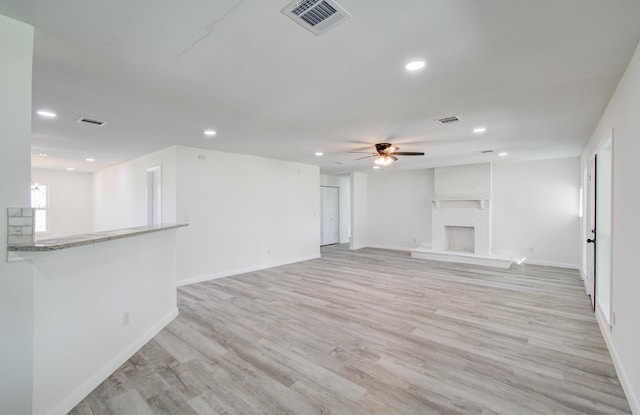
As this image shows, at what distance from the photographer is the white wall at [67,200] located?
8.71 m

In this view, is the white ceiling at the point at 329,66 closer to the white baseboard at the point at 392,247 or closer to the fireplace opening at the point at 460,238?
the fireplace opening at the point at 460,238

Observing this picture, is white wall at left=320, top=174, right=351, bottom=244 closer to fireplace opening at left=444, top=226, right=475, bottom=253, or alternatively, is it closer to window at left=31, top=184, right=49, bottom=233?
fireplace opening at left=444, top=226, right=475, bottom=253

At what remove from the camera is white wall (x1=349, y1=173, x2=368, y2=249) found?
9469mm

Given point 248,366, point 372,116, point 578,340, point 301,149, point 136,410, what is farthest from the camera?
point 301,149

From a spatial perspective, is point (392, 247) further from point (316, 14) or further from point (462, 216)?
point (316, 14)

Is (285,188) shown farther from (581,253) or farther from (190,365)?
(581,253)

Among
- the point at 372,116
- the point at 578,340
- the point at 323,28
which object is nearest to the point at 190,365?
the point at 323,28

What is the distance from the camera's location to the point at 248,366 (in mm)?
2566

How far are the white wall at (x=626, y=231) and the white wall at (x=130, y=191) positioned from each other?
569 centimetres

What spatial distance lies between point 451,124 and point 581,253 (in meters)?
5.00

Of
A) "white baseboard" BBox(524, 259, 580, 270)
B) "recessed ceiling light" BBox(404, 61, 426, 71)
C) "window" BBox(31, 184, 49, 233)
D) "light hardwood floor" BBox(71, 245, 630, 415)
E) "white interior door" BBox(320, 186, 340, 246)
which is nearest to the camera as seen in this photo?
"light hardwood floor" BBox(71, 245, 630, 415)

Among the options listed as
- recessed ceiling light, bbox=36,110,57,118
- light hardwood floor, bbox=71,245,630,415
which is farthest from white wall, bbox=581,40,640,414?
recessed ceiling light, bbox=36,110,57,118

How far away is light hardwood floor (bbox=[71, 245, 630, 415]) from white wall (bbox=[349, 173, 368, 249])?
4600mm

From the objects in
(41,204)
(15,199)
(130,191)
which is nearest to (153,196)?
(130,191)
